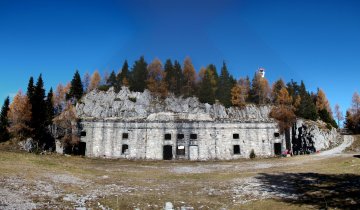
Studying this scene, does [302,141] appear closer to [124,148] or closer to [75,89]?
[124,148]

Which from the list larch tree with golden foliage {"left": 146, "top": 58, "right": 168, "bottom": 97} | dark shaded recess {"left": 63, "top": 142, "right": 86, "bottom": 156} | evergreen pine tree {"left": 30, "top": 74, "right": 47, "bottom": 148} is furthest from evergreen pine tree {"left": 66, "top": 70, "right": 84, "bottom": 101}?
dark shaded recess {"left": 63, "top": 142, "right": 86, "bottom": 156}

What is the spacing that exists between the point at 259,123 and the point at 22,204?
152ft

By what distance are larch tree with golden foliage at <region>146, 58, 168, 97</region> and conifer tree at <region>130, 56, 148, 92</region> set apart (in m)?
1.35

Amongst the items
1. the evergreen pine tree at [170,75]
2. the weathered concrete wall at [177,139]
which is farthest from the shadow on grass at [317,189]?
the evergreen pine tree at [170,75]

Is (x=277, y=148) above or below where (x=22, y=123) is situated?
below

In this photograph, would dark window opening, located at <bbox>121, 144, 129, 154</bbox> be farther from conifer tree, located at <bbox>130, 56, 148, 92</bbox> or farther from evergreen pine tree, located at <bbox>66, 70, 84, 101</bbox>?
evergreen pine tree, located at <bbox>66, 70, 84, 101</bbox>

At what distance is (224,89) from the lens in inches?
2749

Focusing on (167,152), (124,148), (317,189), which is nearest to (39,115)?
(124,148)

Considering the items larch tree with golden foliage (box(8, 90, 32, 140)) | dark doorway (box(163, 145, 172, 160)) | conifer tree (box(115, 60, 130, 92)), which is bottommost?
dark doorway (box(163, 145, 172, 160))

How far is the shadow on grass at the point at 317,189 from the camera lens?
52.2 feet

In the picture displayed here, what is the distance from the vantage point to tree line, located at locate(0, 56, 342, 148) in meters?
54.2

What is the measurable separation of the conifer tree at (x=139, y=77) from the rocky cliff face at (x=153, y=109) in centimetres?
189

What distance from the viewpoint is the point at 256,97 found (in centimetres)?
7994

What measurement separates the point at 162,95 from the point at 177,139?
12505 mm
